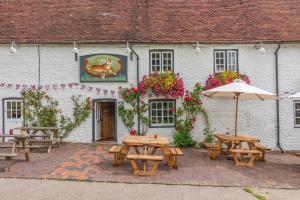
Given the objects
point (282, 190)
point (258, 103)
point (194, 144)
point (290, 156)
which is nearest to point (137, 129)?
point (194, 144)

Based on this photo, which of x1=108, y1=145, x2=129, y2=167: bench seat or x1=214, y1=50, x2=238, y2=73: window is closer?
x1=108, y1=145, x2=129, y2=167: bench seat

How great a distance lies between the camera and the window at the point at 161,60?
1572cm

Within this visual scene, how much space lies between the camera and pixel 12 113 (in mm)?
15703

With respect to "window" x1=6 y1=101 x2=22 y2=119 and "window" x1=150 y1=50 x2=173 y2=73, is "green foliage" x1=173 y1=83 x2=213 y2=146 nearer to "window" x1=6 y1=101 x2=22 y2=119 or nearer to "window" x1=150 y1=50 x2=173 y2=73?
"window" x1=150 y1=50 x2=173 y2=73

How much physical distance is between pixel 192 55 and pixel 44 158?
26.7 feet

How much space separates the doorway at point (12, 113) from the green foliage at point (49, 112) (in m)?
0.37

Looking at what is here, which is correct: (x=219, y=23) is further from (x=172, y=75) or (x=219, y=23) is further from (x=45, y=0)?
(x=45, y=0)

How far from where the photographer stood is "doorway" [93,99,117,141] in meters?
16.2

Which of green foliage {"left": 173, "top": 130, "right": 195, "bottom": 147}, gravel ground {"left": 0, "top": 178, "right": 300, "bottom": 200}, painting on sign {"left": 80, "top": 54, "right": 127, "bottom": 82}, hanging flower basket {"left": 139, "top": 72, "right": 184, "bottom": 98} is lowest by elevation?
gravel ground {"left": 0, "top": 178, "right": 300, "bottom": 200}

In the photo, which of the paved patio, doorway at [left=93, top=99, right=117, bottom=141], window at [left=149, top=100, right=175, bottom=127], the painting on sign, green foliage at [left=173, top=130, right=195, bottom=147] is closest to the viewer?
the paved patio

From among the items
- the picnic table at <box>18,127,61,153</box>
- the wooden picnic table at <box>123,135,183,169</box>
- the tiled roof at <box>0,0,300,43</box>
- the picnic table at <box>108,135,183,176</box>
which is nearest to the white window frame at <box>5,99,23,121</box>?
the picnic table at <box>18,127,61,153</box>

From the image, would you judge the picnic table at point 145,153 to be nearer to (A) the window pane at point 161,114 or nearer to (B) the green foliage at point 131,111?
(B) the green foliage at point 131,111

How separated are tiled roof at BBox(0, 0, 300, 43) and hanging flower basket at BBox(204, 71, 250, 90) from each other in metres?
1.57

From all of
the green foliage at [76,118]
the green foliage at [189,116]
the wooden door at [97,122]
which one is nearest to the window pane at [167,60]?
the green foliage at [189,116]
